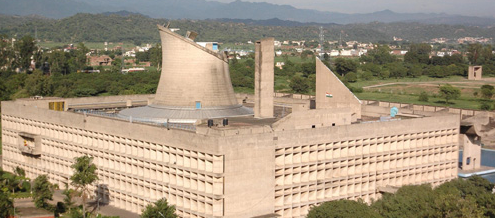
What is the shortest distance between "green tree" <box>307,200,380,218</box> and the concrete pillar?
10903mm

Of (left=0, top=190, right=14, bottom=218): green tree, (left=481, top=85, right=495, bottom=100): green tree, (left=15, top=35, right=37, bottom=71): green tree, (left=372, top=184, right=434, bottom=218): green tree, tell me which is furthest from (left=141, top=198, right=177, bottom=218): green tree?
(left=15, top=35, right=37, bottom=71): green tree

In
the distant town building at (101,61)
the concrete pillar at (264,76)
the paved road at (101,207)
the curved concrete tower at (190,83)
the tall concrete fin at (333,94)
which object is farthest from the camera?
the distant town building at (101,61)

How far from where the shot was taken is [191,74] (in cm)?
4938

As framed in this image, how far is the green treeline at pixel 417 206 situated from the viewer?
35.6 m

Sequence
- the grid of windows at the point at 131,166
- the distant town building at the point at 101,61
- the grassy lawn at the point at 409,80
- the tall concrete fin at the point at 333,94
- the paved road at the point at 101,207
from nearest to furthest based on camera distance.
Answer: the grid of windows at the point at 131,166 < the paved road at the point at 101,207 < the tall concrete fin at the point at 333,94 < the grassy lawn at the point at 409,80 < the distant town building at the point at 101,61

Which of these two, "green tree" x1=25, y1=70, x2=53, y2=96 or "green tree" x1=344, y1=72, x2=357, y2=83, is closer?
"green tree" x1=25, y1=70, x2=53, y2=96

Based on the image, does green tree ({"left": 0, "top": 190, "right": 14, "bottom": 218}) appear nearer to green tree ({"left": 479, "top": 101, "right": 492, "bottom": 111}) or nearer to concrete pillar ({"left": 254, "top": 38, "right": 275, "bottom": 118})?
concrete pillar ({"left": 254, "top": 38, "right": 275, "bottom": 118})

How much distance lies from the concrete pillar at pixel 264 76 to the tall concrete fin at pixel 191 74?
3.18 metres

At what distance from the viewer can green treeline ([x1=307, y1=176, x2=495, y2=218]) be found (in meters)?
35.6

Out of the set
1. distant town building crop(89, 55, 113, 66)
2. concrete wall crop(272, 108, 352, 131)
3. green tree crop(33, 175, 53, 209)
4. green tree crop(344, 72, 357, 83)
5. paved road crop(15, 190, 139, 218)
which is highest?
distant town building crop(89, 55, 113, 66)

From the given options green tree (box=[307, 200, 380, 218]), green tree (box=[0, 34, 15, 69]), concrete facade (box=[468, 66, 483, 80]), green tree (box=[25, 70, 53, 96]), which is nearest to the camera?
green tree (box=[307, 200, 380, 218])

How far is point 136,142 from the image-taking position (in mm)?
43000

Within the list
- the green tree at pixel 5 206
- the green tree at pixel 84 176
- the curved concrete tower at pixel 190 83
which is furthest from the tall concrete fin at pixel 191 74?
the green tree at pixel 5 206

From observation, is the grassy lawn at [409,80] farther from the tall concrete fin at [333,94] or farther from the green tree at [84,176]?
the green tree at [84,176]
